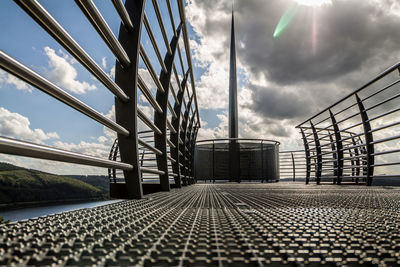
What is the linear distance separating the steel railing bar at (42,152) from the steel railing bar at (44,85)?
19 cm

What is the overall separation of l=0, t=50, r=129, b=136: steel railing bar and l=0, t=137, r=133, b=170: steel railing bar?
194 mm

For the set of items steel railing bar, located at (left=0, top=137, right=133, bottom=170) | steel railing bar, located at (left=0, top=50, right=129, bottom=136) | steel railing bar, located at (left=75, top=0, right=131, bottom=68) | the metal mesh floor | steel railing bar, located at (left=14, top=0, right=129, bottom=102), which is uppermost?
steel railing bar, located at (left=75, top=0, right=131, bottom=68)

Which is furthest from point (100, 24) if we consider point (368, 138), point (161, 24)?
point (368, 138)

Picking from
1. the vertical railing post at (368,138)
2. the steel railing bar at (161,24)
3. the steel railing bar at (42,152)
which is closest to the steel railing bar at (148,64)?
the steel railing bar at (161,24)

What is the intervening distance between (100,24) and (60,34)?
283 mm

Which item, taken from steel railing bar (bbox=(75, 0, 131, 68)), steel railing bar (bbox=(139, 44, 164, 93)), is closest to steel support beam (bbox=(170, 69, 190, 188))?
steel railing bar (bbox=(139, 44, 164, 93))

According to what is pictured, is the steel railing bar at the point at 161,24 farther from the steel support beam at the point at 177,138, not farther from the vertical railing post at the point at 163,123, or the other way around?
the steel support beam at the point at 177,138

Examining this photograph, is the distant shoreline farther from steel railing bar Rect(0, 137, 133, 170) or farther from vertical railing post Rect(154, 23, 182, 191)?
steel railing bar Rect(0, 137, 133, 170)

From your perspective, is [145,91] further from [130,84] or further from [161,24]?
[161,24]

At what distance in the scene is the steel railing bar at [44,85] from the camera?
63 cm

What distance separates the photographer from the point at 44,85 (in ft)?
2.54

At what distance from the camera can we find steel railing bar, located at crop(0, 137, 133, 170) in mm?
629

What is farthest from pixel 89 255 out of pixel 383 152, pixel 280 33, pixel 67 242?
pixel 280 33

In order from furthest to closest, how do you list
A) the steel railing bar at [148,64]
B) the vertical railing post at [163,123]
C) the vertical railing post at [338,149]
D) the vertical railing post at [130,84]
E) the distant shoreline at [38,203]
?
the distant shoreline at [38,203]
the vertical railing post at [338,149]
the vertical railing post at [163,123]
the steel railing bar at [148,64]
the vertical railing post at [130,84]
